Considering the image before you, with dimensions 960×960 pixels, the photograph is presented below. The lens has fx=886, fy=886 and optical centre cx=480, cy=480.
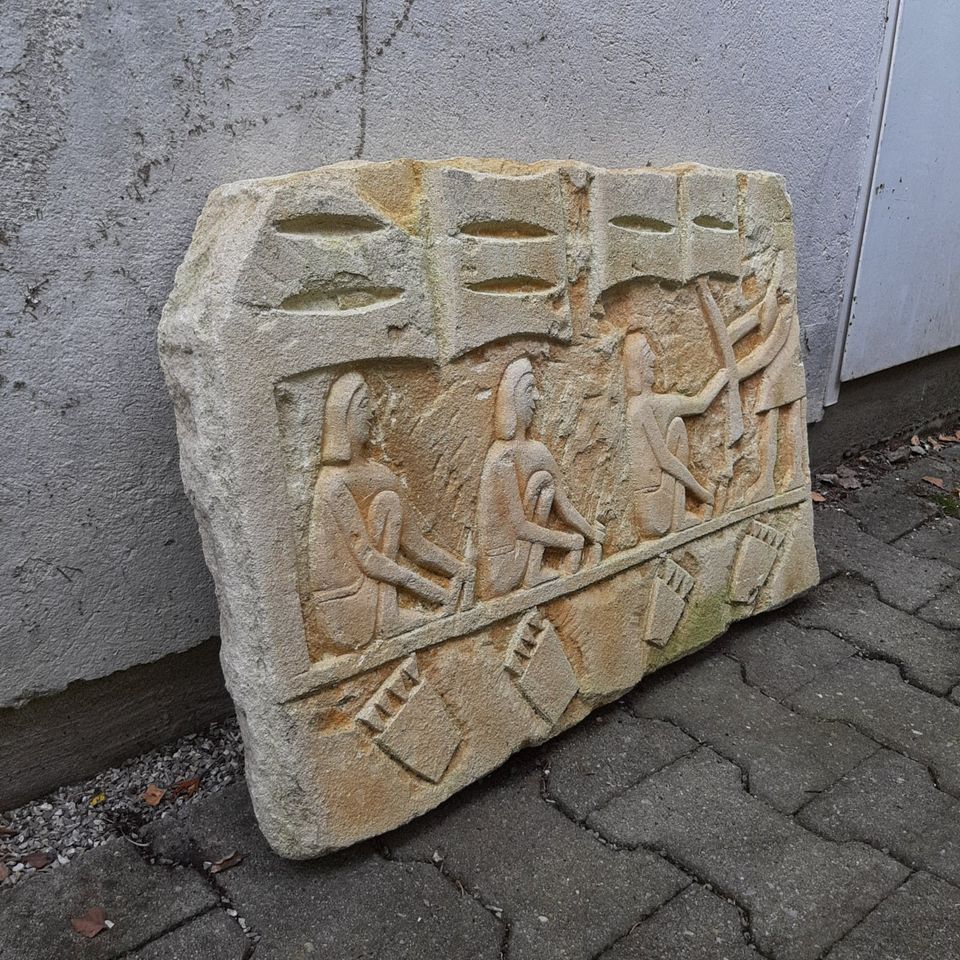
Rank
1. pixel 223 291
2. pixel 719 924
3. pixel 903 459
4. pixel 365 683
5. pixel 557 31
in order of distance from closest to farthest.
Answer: pixel 223 291 < pixel 719 924 < pixel 365 683 < pixel 557 31 < pixel 903 459

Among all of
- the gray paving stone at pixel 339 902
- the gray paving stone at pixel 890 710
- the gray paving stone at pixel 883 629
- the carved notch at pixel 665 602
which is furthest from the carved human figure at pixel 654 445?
the gray paving stone at pixel 339 902

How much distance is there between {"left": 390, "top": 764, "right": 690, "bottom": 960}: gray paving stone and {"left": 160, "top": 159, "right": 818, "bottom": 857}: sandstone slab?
91mm

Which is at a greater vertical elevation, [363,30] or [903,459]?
[363,30]

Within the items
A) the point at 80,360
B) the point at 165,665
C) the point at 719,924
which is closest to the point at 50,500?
the point at 80,360

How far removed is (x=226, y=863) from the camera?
6.10ft

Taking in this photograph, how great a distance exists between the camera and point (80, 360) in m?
1.82

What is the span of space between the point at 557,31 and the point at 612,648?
1613 mm

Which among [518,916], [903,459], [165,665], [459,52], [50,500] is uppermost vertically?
[459,52]

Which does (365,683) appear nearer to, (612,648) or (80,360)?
(612,648)

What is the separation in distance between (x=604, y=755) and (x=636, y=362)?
98 cm

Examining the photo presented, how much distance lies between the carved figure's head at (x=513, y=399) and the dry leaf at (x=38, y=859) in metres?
1.32

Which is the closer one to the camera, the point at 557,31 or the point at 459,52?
the point at 459,52

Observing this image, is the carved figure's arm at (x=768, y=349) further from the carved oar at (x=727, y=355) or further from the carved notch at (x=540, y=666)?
the carved notch at (x=540, y=666)

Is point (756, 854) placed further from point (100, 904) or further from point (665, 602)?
point (100, 904)
